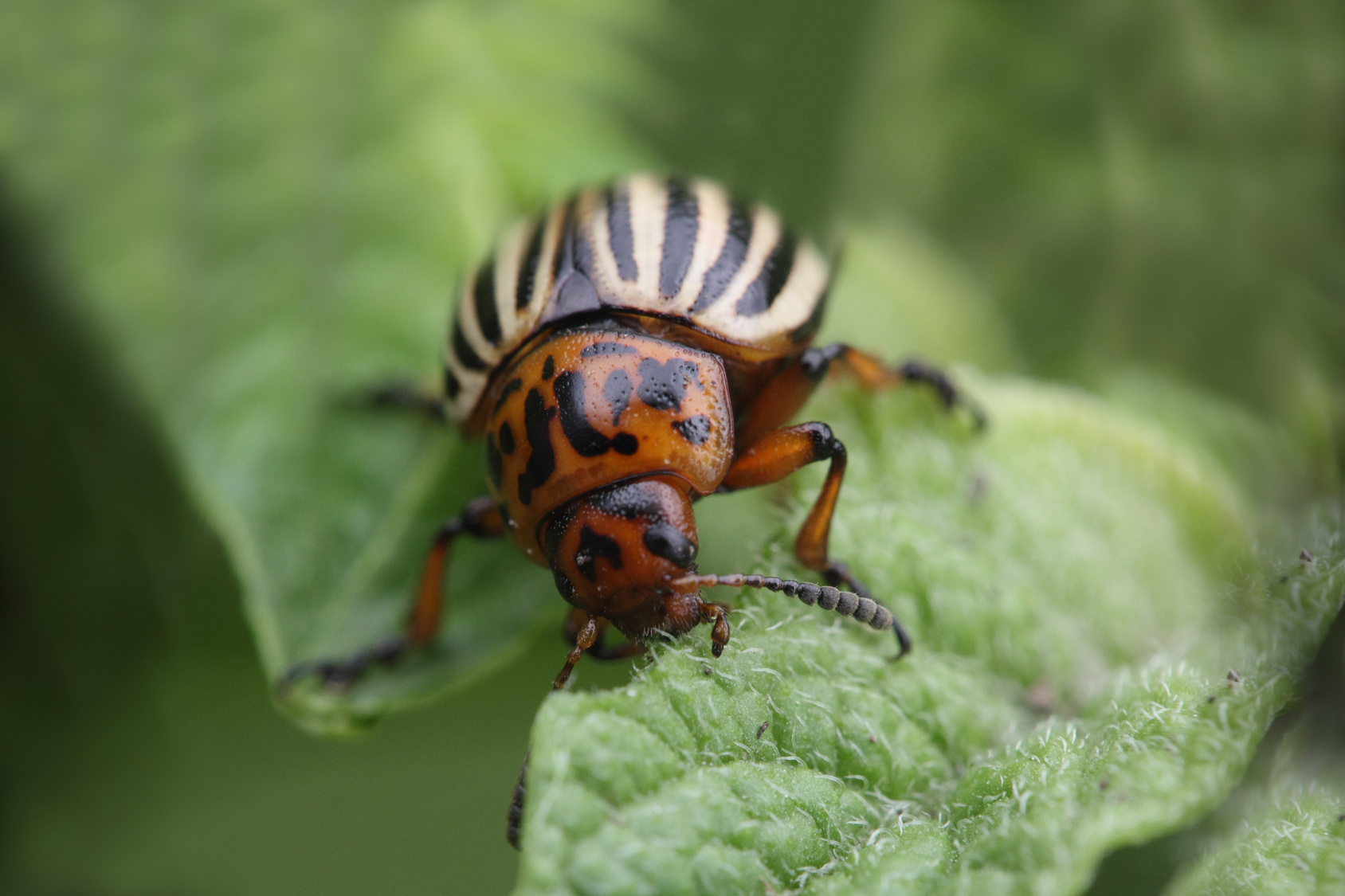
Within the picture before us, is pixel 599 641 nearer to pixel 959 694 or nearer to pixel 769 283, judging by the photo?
pixel 959 694

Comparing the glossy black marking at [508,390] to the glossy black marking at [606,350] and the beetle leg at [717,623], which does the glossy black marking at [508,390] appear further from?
the beetle leg at [717,623]

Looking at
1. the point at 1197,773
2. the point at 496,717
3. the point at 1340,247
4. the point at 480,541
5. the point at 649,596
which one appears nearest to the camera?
the point at 1197,773

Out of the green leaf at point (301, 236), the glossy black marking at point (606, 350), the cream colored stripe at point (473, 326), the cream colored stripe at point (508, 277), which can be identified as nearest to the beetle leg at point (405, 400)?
the green leaf at point (301, 236)

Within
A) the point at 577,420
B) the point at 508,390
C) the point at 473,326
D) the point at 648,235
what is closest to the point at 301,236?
the point at 473,326

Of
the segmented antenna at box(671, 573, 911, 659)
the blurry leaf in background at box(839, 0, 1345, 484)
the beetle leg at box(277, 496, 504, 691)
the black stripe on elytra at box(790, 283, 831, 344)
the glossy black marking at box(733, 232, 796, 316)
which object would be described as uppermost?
the blurry leaf in background at box(839, 0, 1345, 484)

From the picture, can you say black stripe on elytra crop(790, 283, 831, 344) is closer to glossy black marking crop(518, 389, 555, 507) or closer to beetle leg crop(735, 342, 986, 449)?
beetle leg crop(735, 342, 986, 449)

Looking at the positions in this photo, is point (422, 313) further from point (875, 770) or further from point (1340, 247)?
point (1340, 247)

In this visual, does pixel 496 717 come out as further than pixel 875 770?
Yes

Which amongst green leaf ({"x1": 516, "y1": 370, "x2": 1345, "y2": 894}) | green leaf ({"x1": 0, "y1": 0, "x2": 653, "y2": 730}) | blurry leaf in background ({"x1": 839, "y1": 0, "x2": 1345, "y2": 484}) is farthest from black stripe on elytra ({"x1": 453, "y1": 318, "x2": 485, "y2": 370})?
blurry leaf in background ({"x1": 839, "y1": 0, "x2": 1345, "y2": 484})

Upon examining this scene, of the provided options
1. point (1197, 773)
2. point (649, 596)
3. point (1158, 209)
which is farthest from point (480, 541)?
point (1158, 209)
